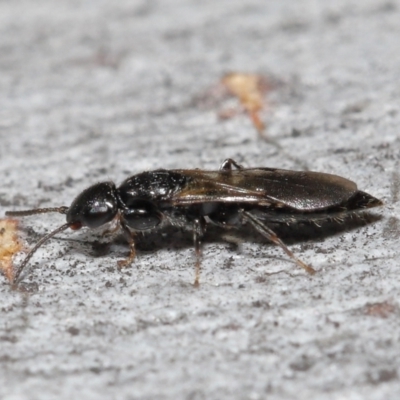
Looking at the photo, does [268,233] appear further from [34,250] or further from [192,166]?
[34,250]

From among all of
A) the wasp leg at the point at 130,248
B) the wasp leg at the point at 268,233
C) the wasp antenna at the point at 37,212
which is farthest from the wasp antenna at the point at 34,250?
the wasp leg at the point at 268,233


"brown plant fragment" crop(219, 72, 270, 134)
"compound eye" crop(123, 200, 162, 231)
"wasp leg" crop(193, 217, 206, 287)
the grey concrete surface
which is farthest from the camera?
"brown plant fragment" crop(219, 72, 270, 134)

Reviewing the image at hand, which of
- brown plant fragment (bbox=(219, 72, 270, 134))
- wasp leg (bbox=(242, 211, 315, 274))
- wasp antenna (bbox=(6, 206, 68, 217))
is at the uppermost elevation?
brown plant fragment (bbox=(219, 72, 270, 134))

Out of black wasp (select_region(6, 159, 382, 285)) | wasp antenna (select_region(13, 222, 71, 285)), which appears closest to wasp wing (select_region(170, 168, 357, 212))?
black wasp (select_region(6, 159, 382, 285))

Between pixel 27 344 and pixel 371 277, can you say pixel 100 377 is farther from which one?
pixel 371 277

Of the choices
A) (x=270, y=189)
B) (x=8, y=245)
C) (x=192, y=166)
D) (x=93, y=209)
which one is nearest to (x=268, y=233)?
(x=270, y=189)

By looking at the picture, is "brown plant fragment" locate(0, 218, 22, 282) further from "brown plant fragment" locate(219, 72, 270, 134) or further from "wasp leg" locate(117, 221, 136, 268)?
"brown plant fragment" locate(219, 72, 270, 134)

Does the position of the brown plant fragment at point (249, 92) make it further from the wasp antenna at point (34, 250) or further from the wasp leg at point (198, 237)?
the wasp antenna at point (34, 250)

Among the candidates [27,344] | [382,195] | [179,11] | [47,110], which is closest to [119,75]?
[47,110]
